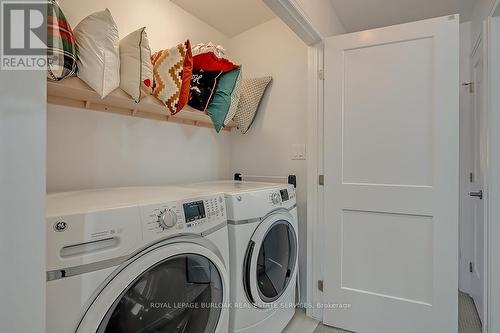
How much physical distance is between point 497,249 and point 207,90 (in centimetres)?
199

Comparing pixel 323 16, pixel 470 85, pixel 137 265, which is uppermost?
pixel 323 16

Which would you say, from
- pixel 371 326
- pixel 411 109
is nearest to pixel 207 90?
pixel 411 109

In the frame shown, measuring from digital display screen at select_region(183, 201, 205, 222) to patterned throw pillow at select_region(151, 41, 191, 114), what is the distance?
0.66 meters

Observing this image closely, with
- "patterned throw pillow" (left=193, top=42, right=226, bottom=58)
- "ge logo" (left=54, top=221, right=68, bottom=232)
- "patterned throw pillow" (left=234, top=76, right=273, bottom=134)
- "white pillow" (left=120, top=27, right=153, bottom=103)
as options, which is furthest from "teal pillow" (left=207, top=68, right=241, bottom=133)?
"ge logo" (left=54, top=221, right=68, bottom=232)

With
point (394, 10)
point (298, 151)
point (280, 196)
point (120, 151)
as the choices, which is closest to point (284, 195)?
point (280, 196)

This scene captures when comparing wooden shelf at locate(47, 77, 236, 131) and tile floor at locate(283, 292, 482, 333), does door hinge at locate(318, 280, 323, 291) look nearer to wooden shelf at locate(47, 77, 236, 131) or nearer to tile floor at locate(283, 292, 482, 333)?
tile floor at locate(283, 292, 482, 333)

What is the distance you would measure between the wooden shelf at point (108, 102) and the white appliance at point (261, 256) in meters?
0.59

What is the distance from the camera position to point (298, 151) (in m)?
2.17

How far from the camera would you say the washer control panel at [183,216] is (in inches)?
36.1

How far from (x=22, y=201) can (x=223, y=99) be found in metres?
1.45

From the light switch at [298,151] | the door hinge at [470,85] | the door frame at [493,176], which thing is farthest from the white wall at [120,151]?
the door hinge at [470,85]

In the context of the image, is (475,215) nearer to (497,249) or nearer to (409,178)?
(497,249)

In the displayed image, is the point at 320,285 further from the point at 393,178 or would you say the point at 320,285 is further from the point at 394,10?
the point at 394,10

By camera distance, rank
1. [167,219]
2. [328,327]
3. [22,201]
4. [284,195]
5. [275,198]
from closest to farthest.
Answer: [22,201], [167,219], [275,198], [284,195], [328,327]
